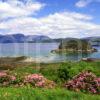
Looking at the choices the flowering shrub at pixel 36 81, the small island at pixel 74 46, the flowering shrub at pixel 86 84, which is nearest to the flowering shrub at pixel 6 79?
the flowering shrub at pixel 36 81

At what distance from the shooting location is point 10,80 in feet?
67.6

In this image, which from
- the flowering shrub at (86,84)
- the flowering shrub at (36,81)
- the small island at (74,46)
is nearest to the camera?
the flowering shrub at (86,84)

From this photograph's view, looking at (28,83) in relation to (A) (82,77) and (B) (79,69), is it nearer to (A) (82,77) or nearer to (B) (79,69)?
(A) (82,77)

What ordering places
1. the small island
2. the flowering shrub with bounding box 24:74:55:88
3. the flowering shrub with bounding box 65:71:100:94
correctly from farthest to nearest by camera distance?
the small island, the flowering shrub with bounding box 24:74:55:88, the flowering shrub with bounding box 65:71:100:94

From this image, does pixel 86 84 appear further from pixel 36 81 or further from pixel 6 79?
pixel 6 79

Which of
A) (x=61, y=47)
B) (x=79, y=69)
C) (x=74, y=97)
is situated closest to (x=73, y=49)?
(x=61, y=47)

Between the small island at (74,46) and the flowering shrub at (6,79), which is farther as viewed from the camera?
the small island at (74,46)

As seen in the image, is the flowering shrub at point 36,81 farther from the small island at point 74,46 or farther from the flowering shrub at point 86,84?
the small island at point 74,46

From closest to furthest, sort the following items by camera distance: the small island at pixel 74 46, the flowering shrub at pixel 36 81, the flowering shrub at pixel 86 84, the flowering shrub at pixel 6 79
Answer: the flowering shrub at pixel 86 84
the flowering shrub at pixel 36 81
the flowering shrub at pixel 6 79
the small island at pixel 74 46

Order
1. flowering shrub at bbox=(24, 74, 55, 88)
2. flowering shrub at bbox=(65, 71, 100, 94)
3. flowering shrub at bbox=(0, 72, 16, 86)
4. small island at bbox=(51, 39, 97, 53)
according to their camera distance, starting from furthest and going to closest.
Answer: small island at bbox=(51, 39, 97, 53) < flowering shrub at bbox=(0, 72, 16, 86) < flowering shrub at bbox=(24, 74, 55, 88) < flowering shrub at bbox=(65, 71, 100, 94)

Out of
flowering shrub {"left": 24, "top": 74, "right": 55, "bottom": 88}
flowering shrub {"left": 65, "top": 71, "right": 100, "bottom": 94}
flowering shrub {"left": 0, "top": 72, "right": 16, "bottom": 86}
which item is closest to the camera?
flowering shrub {"left": 65, "top": 71, "right": 100, "bottom": 94}

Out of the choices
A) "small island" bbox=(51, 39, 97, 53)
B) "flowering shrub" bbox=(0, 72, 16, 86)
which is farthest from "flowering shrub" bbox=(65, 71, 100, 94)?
"small island" bbox=(51, 39, 97, 53)

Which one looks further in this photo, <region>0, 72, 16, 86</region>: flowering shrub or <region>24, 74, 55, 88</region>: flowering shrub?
<region>0, 72, 16, 86</region>: flowering shrub

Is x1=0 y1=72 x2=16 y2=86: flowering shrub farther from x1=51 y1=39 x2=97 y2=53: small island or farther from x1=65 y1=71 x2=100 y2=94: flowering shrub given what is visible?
x1=51 y1=39 x2=97 y2=53: small island
